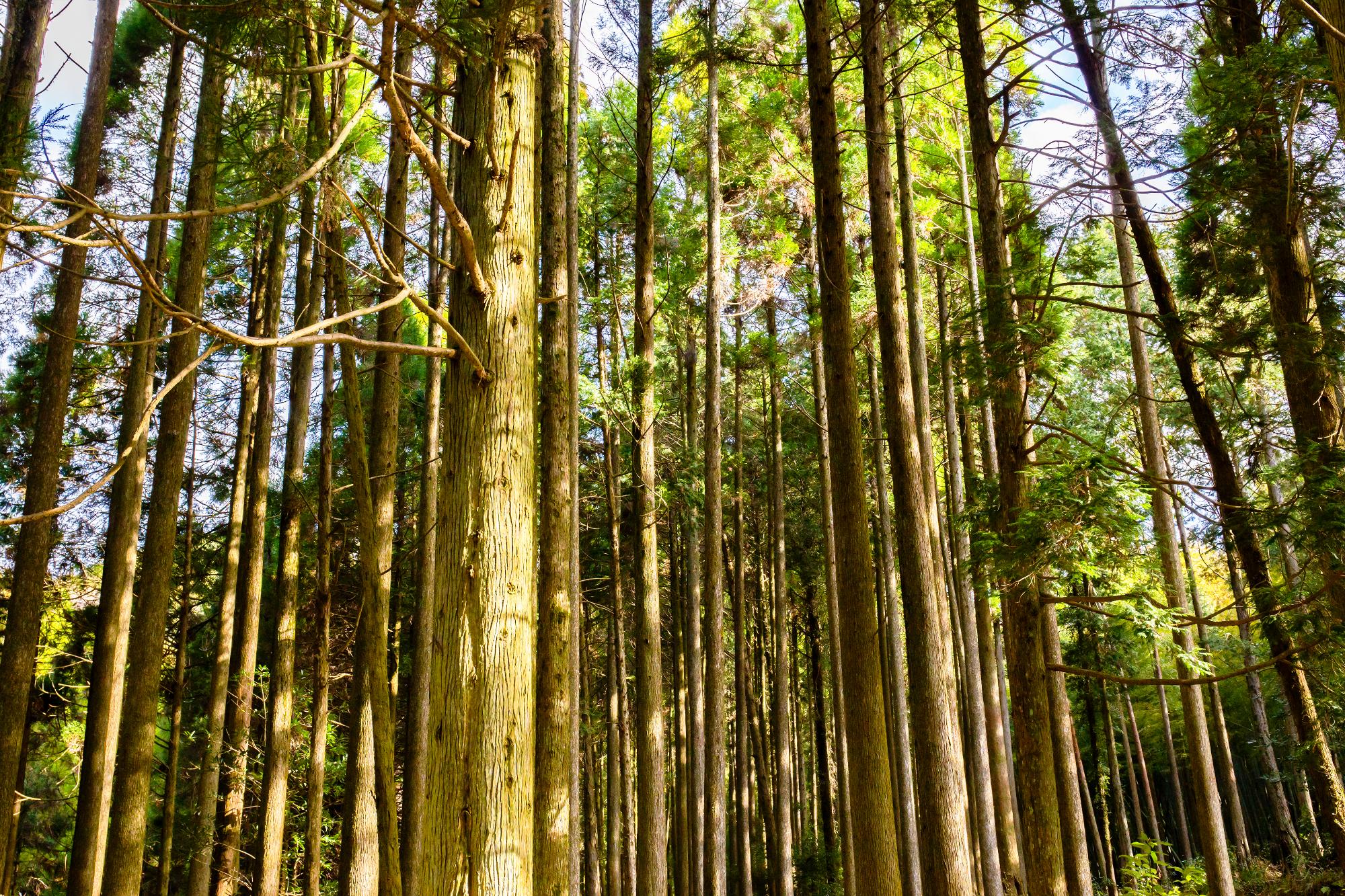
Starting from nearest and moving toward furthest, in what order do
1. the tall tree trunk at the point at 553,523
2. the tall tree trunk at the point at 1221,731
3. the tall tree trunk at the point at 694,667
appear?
the tall tree trunk at the point at 553,523, the tall tree trunk at the point at 694,667, the tall tree trunk at the point at 1221,731

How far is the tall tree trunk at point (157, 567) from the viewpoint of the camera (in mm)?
6934

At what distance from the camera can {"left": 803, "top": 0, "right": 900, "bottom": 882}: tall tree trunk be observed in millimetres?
5738

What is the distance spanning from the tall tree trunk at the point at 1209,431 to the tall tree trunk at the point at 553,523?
4072 millimetres

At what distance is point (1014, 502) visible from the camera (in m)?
6.02

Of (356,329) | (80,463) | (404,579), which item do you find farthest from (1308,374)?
(80,463)

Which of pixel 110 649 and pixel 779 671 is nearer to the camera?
pixel 110 649

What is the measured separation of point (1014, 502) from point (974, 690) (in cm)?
543

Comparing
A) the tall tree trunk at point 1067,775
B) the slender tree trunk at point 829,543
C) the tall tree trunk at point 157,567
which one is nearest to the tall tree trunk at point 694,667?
the slender tree trunk at point 829,543

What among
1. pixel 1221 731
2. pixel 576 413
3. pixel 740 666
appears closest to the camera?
pixel 576 413

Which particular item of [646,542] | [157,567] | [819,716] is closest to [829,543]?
[646,542]

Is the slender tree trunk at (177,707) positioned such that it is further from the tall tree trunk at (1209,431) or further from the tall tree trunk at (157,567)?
the tall tree trunk at (1209,431)

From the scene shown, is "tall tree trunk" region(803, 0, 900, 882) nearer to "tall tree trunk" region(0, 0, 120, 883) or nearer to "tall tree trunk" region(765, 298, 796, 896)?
"tall tree trunk" region(0, 0, 120, 883)

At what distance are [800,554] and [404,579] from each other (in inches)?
366

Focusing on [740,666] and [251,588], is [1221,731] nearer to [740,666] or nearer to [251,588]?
[740,666]
